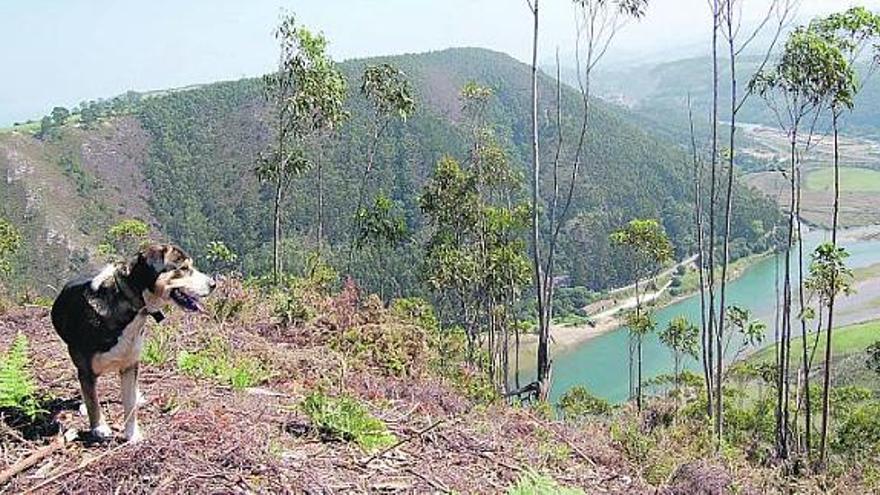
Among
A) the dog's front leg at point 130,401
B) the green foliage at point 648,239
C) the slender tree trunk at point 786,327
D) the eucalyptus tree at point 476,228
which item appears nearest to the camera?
the dog's front leg at point 130,401

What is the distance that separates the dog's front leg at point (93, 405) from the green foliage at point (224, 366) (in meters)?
1.38

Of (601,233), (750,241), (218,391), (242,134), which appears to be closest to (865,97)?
(750,241)

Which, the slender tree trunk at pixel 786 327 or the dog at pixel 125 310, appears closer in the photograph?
the dog at pixel 125 310

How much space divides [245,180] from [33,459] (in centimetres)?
7375

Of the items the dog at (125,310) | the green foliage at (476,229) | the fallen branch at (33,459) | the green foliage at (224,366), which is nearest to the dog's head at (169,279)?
the dog at (125,310)

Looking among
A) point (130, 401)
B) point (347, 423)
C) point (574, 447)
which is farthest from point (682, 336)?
point (130, 401)

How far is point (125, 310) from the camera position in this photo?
415cm

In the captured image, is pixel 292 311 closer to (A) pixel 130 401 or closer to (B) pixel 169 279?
(A) pixel 130 401

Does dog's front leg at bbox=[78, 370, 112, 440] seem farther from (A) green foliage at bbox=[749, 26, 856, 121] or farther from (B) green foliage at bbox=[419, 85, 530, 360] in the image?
(B) green foliage at bbox=[419, 85, 530, 360]

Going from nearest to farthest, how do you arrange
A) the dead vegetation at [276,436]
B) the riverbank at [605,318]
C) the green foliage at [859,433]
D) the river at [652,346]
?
the dead vegetation at [276,436] → the green foliage at [859,433] → the river at [652,346] → the riverbank at [605,318]

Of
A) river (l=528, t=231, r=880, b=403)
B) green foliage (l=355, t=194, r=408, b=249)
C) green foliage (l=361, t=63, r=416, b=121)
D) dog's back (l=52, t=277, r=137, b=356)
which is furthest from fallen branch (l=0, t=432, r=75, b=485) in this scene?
river (l=528, t=231, r=880, b=403)

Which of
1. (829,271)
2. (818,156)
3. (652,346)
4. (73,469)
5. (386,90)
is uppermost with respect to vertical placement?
(386,90)

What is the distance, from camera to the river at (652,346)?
52.8 metres

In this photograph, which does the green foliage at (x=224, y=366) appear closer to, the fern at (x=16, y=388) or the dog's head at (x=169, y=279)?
the fern at (x=16, y=388)
